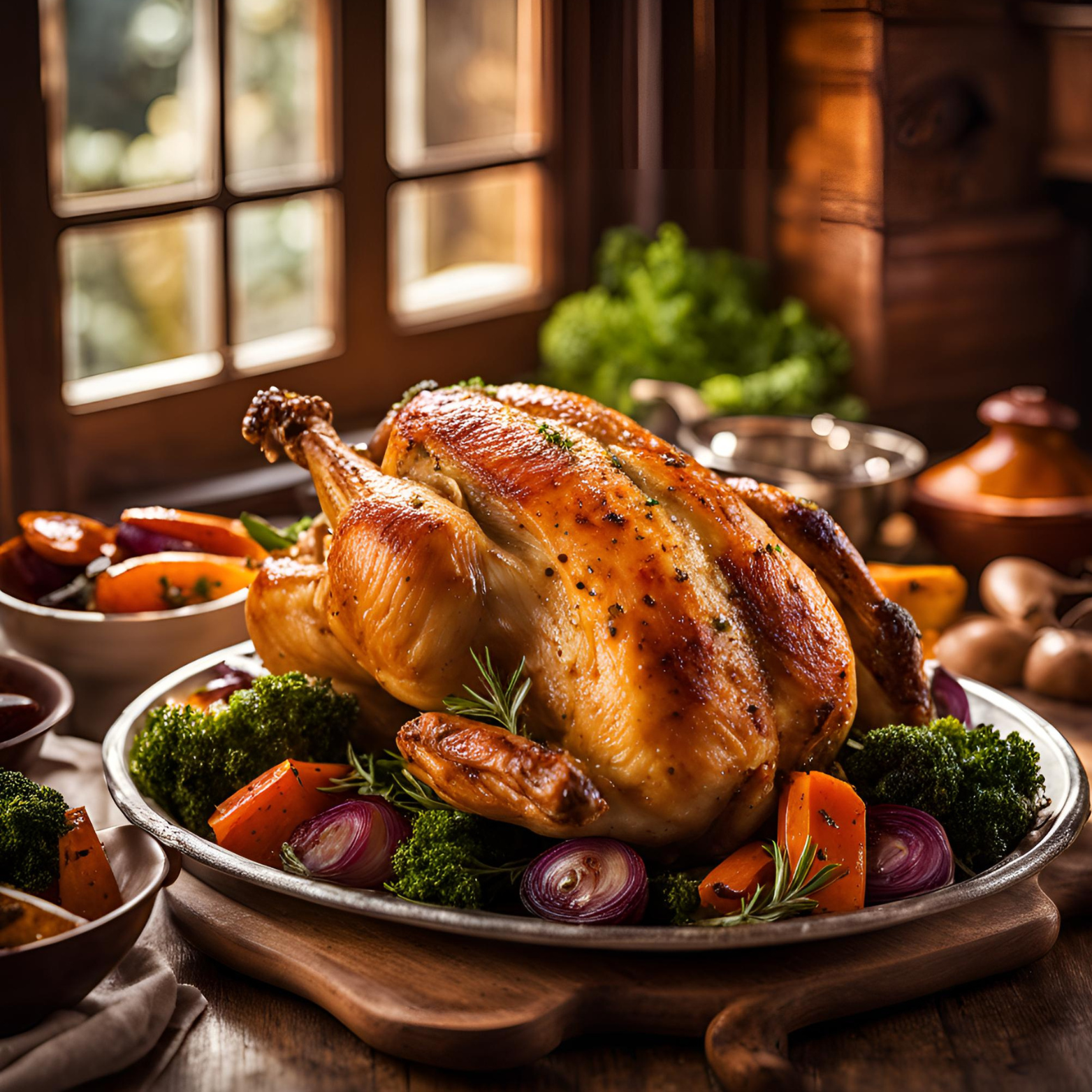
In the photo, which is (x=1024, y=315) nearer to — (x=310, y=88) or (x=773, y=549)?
(x=310, y=88)

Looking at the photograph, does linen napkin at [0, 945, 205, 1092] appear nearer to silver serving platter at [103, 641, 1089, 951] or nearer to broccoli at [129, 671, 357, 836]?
silver serving platter at [103, 641, 1089, 951]

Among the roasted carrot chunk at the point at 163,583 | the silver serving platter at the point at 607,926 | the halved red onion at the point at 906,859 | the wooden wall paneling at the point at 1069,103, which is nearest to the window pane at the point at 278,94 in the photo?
the roasted carrot chunk at the point at 163,583

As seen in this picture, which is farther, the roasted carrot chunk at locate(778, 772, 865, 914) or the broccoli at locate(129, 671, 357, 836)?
the broccoli at locate(129, 671, 357, 836)

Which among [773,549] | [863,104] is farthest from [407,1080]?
[863,104]

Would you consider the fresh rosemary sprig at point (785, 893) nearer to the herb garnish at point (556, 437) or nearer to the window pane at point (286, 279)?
the herb garnish at point (556, 437)

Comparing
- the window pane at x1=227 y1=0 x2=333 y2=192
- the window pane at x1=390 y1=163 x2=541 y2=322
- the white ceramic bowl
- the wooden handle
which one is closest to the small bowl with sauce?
the white ceramic bowl

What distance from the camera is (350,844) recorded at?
6.13 ft

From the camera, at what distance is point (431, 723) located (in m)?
1.84

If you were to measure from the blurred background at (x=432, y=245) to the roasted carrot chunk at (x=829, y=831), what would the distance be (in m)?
1.10

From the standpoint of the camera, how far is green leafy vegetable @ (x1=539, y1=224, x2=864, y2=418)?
437 cm

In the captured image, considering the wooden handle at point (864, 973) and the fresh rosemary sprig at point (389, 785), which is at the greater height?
the fresh rosemary sprig at point (389, 785)

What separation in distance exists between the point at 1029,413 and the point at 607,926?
2130 mm

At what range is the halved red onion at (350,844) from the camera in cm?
186

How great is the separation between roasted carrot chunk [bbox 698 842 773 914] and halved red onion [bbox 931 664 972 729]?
593 mm
